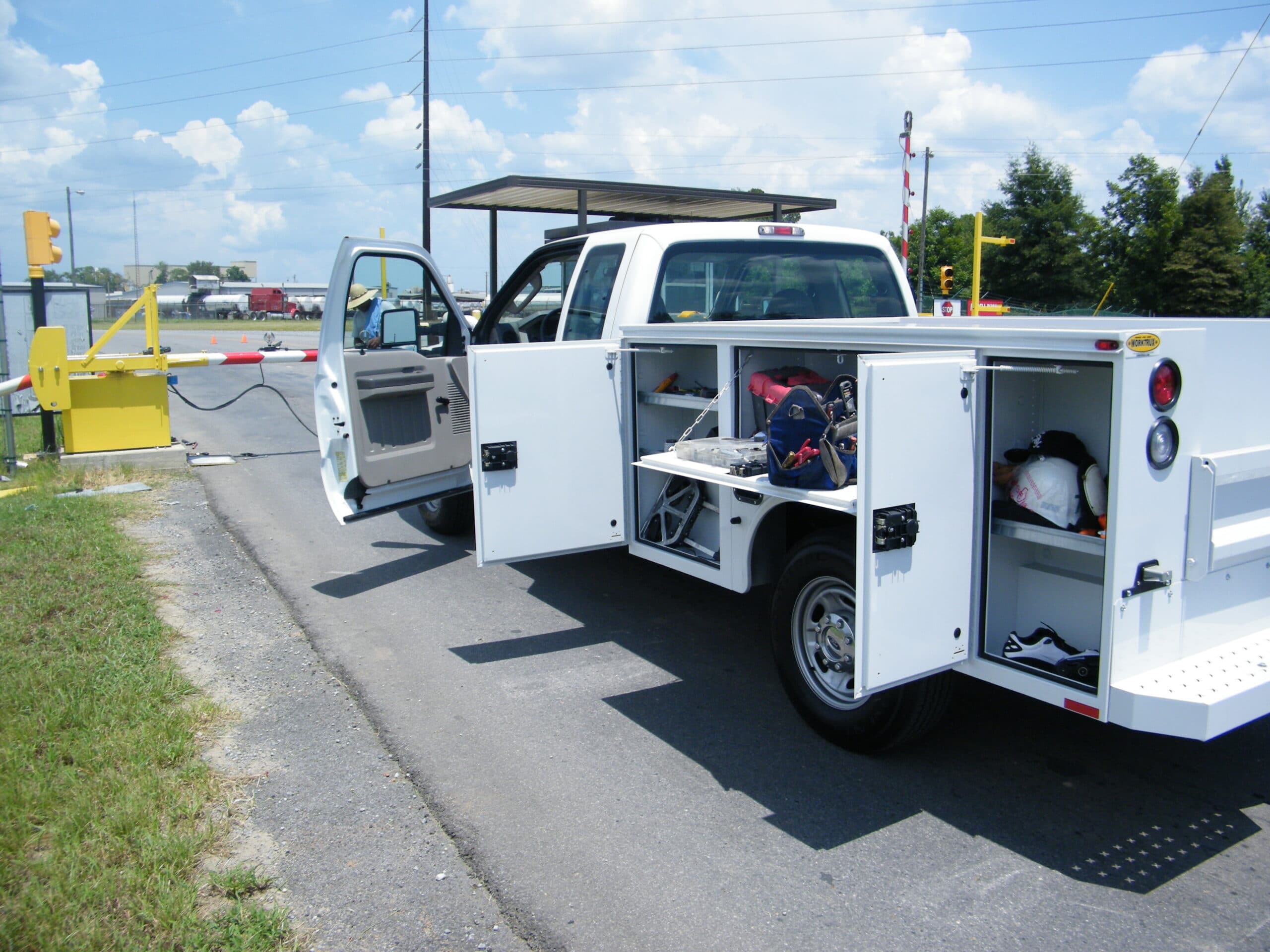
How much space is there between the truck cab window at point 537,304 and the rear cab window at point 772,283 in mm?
965

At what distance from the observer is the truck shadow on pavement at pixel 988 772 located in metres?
3.57

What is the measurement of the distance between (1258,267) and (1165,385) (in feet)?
144

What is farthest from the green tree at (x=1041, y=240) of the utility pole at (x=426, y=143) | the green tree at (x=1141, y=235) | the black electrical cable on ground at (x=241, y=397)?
the black electrical cable on ground at (x=241, y=397)

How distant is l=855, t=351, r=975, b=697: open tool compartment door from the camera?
3.33 meters

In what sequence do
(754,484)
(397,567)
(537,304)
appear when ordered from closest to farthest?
(754,484) → (537,304) → (397,567)

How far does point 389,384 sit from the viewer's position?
6.67 metres

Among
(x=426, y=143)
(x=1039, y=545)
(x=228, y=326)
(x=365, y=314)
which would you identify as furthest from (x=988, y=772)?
(x=228, y=326)

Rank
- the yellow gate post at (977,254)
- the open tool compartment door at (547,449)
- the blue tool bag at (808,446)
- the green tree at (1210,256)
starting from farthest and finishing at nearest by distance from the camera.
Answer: the green tree at (1210,256), the yellow gate post at (977,254), the open tool compartment door at (547,449), the blue tool bag at (808,446)

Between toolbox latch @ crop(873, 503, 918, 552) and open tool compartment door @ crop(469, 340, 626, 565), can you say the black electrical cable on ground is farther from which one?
toolbox latch @ crop(873, 503, 918, 552)

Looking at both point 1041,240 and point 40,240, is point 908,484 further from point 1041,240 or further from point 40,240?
point 1041,240

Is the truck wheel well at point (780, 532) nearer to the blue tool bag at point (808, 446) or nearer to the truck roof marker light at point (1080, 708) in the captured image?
the blue tool bag at point (808, 446)

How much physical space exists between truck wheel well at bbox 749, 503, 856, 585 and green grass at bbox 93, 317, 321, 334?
44.3m

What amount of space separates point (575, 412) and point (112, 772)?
265cm

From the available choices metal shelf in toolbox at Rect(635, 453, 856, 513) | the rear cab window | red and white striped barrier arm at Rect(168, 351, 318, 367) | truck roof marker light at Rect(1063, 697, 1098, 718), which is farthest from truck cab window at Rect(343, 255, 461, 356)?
truck roof marker light at Rect(1063, 697, 1098, 718)
